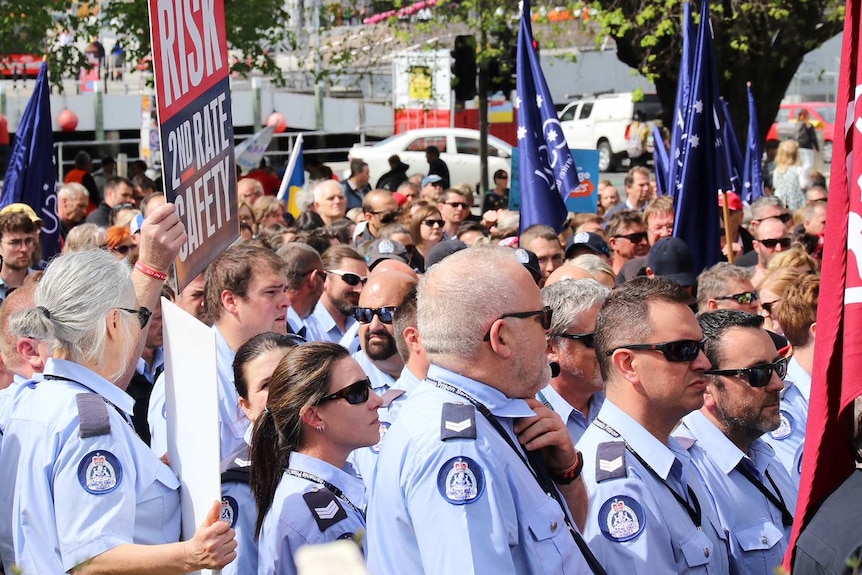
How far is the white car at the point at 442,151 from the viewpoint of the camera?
26375 millimetres

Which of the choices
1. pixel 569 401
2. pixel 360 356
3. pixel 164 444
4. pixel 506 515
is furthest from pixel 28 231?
pixel 506 515

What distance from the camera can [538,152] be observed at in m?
9.94

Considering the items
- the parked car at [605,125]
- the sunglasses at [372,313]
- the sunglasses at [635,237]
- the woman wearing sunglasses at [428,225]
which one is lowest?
the parked car at [605,125]

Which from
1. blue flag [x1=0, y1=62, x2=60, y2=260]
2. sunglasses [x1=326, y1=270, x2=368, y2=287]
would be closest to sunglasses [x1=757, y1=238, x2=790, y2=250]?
sunglasses [x1=326, y1=270, x2=368, y2=287]

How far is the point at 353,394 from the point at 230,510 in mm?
545

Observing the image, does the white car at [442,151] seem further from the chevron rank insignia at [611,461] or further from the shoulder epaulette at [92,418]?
the shoulder epaulette at [92,418]

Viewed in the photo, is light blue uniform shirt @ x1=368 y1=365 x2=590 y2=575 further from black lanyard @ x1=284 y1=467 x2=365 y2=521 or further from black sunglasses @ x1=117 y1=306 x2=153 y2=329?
black sunglasses @ x1=117 y1=306 x2=153 y2=329

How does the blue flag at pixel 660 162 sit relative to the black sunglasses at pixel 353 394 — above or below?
below

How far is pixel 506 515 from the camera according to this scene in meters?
3.14

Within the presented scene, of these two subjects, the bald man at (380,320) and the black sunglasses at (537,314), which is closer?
the black sunglasses at (537,314)

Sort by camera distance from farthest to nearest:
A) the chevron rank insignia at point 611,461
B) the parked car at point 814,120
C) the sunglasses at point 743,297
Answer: the parked car at point 814,120 < the sunglasses at point 743,297 < the chevron rank insignia at point 611,461

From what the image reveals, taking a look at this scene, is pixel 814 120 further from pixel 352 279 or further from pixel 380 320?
pixel 380 320

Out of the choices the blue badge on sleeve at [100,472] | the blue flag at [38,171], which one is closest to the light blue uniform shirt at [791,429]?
the blue badge on sleeve at [100,472]

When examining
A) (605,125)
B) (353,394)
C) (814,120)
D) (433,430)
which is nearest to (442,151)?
(605,125)
